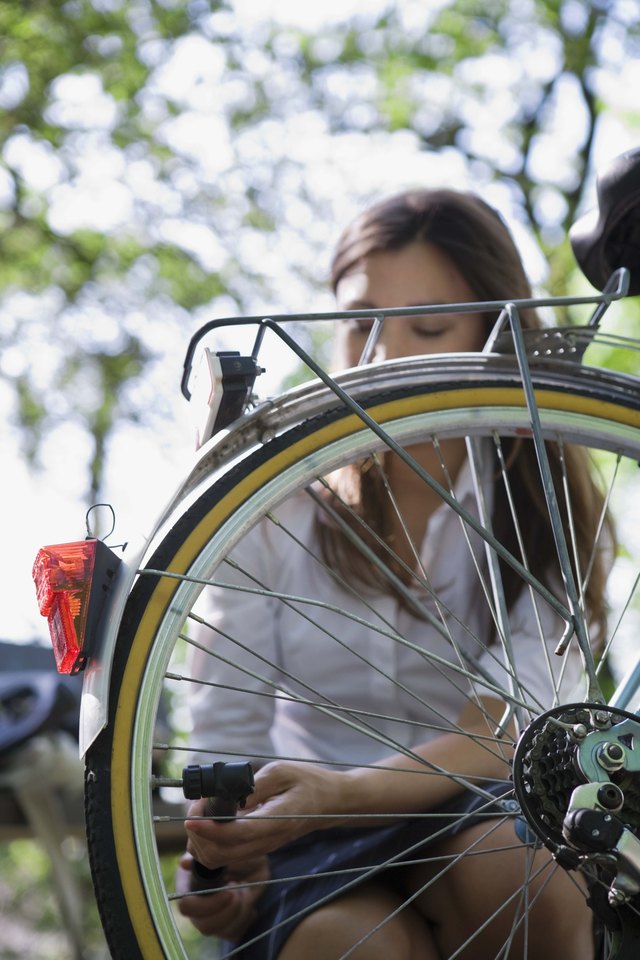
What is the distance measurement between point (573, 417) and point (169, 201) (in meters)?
6.64

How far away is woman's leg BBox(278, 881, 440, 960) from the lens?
1.01 meters

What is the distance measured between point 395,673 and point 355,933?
36 centimetres

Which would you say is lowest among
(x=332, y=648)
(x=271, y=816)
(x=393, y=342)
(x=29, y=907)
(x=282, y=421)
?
(x=29, y=907)

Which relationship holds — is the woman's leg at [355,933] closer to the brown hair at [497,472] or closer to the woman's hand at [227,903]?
the woman's hand at [227,903]

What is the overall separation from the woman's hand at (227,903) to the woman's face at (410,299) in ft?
2.06

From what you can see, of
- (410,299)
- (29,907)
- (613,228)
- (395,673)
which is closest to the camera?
(613,228)

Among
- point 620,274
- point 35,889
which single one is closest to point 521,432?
point 620,274

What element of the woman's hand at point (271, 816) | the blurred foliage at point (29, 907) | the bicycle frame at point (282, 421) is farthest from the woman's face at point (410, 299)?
the blurred foliage at point (29, 907)

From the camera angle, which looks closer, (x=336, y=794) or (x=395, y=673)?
(x=336, y=794)

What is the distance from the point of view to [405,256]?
146 cm

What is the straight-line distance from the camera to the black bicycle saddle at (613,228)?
1.06 m

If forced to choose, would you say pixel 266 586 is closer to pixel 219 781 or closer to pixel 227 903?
pixel 219 781

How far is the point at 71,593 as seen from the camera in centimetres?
84

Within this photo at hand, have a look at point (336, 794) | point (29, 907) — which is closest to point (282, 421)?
point (336, 794)
